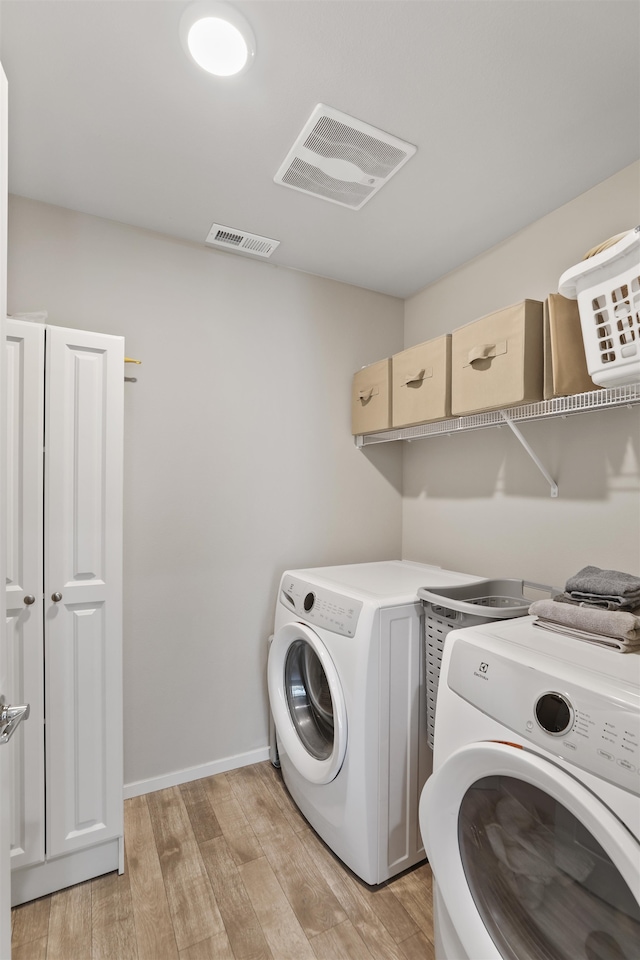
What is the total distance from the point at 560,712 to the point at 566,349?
1.06 metres

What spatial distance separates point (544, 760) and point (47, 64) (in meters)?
2.04

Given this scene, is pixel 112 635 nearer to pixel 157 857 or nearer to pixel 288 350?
pixel 157 857

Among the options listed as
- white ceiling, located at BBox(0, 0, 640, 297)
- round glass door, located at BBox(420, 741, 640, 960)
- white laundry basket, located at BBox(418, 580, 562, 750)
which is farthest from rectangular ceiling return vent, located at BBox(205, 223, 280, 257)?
round glass door, located at BBox(420, 741, 640, 960)

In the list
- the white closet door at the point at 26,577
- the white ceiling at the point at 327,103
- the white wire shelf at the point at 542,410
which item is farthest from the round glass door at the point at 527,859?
the white ceiling at the point at 327,103

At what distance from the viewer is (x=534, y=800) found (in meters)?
1.00

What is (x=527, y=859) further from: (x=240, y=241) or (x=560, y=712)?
(x=240, y=241)

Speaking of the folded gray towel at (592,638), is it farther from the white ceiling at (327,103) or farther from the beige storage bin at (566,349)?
the white ceiling at (327,103)

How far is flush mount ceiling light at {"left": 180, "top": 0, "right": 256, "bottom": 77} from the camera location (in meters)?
1.14

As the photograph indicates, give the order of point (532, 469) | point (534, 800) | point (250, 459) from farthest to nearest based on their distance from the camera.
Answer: point (250, 459)
point (532, 469)
point (534, 800)

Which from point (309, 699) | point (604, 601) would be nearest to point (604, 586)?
point (604, 601)

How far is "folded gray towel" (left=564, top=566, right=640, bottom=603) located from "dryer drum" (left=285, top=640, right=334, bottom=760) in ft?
3.25

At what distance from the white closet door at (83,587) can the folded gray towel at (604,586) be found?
1439 millimetres

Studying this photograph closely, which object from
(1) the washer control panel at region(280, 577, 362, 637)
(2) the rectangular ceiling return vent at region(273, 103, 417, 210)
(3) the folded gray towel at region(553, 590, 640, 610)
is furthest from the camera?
(1) the washer control panel at region(280, 577, 362, 637)

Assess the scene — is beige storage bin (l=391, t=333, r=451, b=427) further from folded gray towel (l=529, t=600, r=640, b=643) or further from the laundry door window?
the laundry door window
